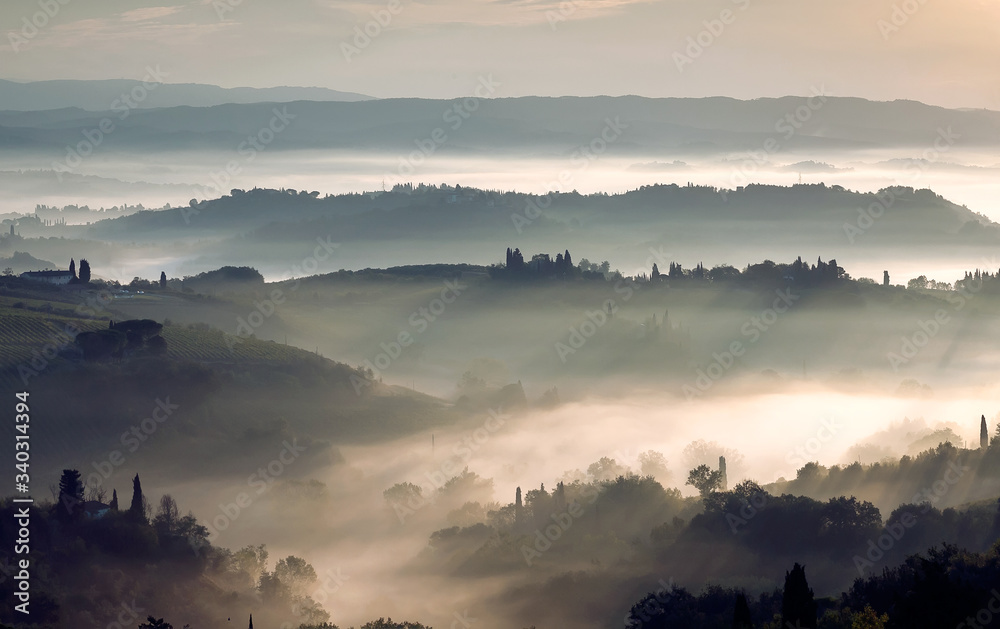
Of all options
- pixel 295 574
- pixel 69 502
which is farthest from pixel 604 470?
pixel 69 502

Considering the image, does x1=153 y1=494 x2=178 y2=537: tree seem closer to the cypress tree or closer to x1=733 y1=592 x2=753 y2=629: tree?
the cypress tree

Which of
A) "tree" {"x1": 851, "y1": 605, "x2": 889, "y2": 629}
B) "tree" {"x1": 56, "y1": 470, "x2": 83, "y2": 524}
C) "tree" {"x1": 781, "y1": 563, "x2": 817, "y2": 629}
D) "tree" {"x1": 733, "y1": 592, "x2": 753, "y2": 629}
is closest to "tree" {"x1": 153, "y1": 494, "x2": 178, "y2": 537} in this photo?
"tree" {"x1": 56, "y1": 470, "x2": 83, "y2": 524}

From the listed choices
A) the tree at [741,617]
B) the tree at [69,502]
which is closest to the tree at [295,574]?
the tree at [69,502]

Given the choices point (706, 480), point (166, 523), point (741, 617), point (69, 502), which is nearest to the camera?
point (741, 617)

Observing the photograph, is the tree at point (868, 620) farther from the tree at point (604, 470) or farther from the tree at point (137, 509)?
the tree at point (604, 470)

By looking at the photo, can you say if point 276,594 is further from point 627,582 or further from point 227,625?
point 627,582

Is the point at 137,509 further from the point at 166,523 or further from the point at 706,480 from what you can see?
the point at 706,480

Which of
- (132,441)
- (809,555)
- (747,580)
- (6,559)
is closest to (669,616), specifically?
(747,580)

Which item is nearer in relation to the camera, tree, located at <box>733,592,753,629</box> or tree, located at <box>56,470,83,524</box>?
tree, located at <box>733,592,753,629</box>

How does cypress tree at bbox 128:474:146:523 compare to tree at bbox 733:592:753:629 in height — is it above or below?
above
